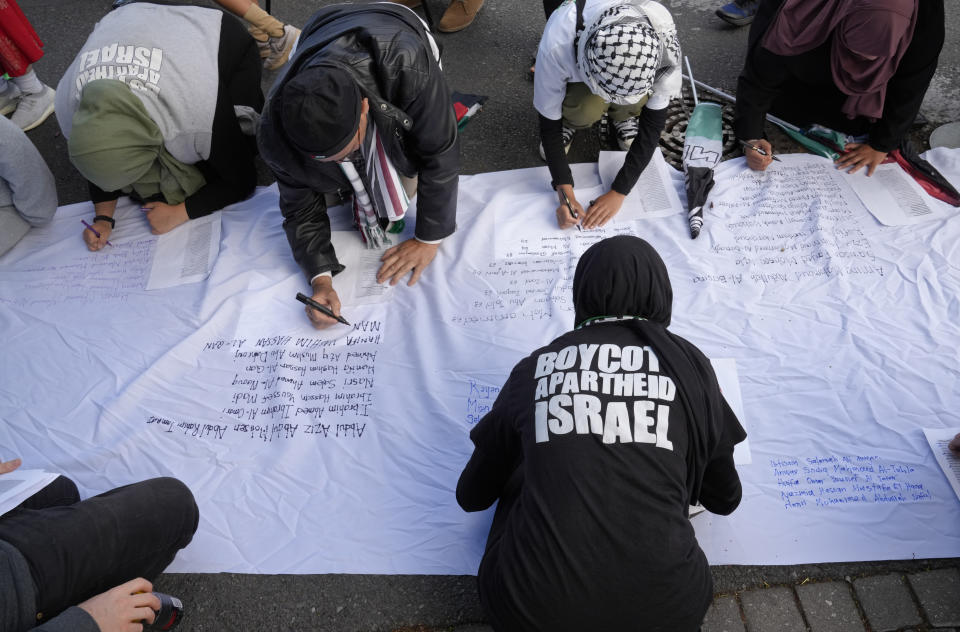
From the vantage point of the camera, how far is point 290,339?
243 cm

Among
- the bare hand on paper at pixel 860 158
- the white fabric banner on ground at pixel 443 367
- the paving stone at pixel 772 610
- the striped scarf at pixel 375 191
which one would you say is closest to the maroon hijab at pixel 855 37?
the bare hand on paper at pixel 860 158

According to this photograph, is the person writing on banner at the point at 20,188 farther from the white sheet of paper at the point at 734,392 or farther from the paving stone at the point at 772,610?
the paving stone at the point at 772,610

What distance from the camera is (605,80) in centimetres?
213

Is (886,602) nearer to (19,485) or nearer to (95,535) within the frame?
(95,535)

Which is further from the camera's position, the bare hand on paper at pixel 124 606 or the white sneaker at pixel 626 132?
the white sneaker at pixel 626 132

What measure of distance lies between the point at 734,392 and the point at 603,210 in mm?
910

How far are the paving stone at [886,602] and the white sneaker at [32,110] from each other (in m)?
4.19

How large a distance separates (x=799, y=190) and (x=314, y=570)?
238cm

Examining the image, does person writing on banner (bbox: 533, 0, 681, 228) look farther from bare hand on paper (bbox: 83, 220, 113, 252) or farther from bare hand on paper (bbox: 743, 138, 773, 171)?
bare hand on paper (bbox: 83, 220, 113, 252)

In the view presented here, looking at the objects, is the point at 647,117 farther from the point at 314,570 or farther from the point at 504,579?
the point at 314,570

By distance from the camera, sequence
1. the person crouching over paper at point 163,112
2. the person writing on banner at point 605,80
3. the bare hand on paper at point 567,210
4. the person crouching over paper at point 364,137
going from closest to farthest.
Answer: the person crouching over paper at point 364,137
the person writing on banner at point 605,80
the person crouching over paper at point 163,112
the bare hand on paper at point 567,210

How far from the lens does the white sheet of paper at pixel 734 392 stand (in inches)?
80.6

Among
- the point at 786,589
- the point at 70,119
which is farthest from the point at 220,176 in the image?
the point at 786,589

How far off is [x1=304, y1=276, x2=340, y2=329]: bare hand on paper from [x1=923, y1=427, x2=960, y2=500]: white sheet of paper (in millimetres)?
2083
